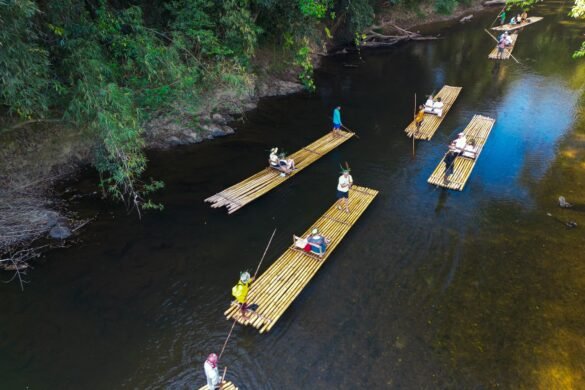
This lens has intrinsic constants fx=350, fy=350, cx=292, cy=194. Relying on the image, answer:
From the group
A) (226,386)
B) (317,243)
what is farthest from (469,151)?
(226,386)

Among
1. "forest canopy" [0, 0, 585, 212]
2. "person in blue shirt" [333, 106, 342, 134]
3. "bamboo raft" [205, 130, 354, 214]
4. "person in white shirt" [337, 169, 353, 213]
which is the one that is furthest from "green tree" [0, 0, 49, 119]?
"person in blue shirt" [333, 106, 342, 134]

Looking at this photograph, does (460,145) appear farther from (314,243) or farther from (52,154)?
(52,154)

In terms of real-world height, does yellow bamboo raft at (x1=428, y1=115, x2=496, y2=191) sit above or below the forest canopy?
below

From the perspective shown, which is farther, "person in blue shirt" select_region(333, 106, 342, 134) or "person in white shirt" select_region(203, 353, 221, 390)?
"person in blue shirt" select_region(333, 106, 342, 134)

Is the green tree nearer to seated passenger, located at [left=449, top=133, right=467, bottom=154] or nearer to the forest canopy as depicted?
the forest canopy

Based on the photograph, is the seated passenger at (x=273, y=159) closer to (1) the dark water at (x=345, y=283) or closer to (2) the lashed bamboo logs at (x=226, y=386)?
(1) the dark water at (x=345, y=283)

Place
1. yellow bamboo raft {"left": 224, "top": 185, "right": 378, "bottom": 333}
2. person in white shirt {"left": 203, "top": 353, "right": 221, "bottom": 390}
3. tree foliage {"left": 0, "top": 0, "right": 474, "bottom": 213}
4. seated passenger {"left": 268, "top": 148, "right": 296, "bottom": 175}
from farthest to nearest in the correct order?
seated passenger {"left": 268, "top": 148, "right": 296, "bottom": 175} < tree foliage {"left": 0, "top": 0, "right": 474, "bottom": 213} < yellow bamboo raft {"left": 224, "top": 185, "right": 378, "bottom": 333} < person in white shirt {"left": 203, "top": 353, "right": 221, "bottom": 390}

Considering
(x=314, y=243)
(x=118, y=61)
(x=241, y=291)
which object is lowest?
(x=314, y=243)
